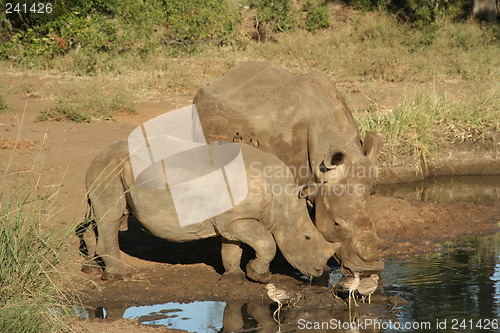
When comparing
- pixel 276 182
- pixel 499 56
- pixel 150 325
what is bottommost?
pixel 499 56

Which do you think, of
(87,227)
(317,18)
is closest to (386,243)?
(87,227)

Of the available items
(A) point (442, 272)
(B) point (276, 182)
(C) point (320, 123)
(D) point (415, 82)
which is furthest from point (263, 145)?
(D) point (415, 82)

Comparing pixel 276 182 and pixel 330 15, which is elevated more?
pixel 276 182

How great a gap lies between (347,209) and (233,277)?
1414mm

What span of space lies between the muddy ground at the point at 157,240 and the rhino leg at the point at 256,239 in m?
0.17

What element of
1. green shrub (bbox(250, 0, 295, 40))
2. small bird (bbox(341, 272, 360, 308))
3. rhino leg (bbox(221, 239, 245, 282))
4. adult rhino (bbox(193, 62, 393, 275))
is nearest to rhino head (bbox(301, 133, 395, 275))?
adult rhino (bbox(193, 62, 393, 275))

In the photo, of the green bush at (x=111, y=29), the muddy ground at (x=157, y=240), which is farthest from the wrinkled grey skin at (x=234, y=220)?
the green bush at (x=111, y=29)

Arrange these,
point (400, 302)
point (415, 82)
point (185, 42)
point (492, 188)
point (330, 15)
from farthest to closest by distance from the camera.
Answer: point (330, 15) < point (185, 42) < point (415, 82) < point (492, 188) < point (400, 302)

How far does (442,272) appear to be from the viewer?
9.38 metres

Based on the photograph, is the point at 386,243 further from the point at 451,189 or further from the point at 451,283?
the point at 451,189

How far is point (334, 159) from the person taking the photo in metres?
8.85

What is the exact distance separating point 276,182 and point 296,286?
1106 mm

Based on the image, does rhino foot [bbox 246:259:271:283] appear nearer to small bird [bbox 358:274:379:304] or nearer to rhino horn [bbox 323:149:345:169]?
small bird [bbox 358:274:379:304]

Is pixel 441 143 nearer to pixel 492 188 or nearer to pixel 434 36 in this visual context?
pixel 492 188
